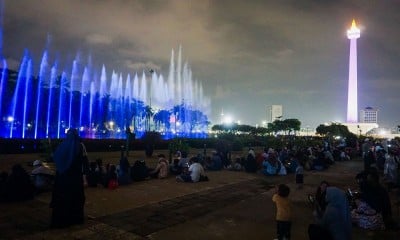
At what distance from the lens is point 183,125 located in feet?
270

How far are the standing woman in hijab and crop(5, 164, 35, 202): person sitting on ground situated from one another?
93.1 inches

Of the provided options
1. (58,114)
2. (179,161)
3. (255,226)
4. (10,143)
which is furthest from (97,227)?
(58,114)

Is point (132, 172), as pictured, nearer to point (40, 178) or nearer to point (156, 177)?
point (156, 177)

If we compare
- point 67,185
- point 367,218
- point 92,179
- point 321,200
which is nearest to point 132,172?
point 92,179

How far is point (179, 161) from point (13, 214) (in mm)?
8285

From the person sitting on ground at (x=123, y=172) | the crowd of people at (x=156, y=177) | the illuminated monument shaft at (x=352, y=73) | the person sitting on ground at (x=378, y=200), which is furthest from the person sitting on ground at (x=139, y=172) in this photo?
the illuminated monument shaft at (x=352, y=73)

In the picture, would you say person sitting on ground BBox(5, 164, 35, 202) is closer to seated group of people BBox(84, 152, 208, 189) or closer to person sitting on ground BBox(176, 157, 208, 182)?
seated group of people BBox(84, 152, 208, 189)

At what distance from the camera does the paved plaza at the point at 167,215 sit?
6594mm

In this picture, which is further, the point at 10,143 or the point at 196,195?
the point at 10,143

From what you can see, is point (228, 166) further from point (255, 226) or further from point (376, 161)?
point (255, 226)

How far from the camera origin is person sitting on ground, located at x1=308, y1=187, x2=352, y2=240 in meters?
5.24

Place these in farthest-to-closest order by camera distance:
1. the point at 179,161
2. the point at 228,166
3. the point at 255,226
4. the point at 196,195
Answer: the point at 228,166 < the point at 179,161 < the point at 196,195 < the point at 255,226

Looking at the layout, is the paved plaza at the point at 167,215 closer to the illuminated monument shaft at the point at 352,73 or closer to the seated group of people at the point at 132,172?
the seated group of people at the point at 132,172

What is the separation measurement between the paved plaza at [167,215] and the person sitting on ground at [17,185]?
10.9 inches
